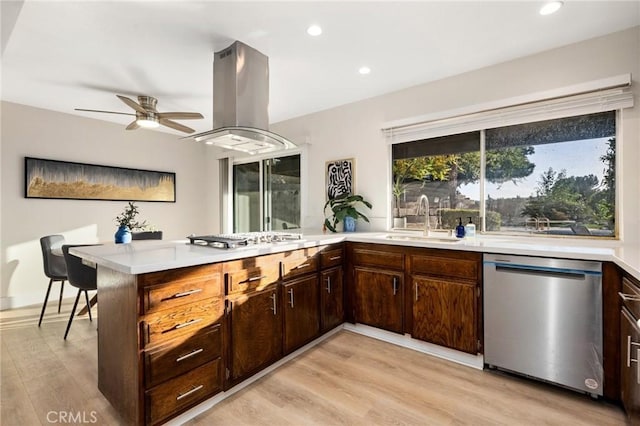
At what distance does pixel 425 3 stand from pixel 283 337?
8.27 feet

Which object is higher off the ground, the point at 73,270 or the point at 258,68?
the point at 258,68

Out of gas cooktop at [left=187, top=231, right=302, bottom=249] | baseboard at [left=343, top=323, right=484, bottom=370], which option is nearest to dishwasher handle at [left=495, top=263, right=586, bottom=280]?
baseboard at [left=343, top=323, right=484, bottom=370]

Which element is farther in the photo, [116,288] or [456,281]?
[456,281]

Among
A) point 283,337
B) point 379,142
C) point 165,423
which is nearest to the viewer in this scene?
point 165,423

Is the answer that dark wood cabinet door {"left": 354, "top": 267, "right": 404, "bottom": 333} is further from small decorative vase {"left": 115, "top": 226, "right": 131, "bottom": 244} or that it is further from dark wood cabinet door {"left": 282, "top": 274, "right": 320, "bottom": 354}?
small decorative vase {"left": 115, "top": 226, "right": 131, "bottom": 244}

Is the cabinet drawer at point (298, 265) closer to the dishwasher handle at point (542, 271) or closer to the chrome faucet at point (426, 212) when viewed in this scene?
the chrome faucet at point (426, 212)

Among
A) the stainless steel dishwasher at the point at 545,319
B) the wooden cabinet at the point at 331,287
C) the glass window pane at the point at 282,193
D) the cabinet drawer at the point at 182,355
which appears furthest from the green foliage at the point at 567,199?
the glass window pane at the point at 282,193

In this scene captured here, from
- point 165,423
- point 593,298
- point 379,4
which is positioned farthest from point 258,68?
point 593,298

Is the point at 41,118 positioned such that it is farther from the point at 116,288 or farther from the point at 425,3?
the point at 425,3

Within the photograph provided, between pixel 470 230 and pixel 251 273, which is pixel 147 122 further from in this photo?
pixel 470 230

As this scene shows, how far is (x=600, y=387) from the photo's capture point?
5.97 ft

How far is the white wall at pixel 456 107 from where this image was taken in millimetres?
2201

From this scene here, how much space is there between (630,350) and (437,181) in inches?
78.3

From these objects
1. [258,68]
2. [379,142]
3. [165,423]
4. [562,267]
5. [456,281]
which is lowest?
[165,423]
